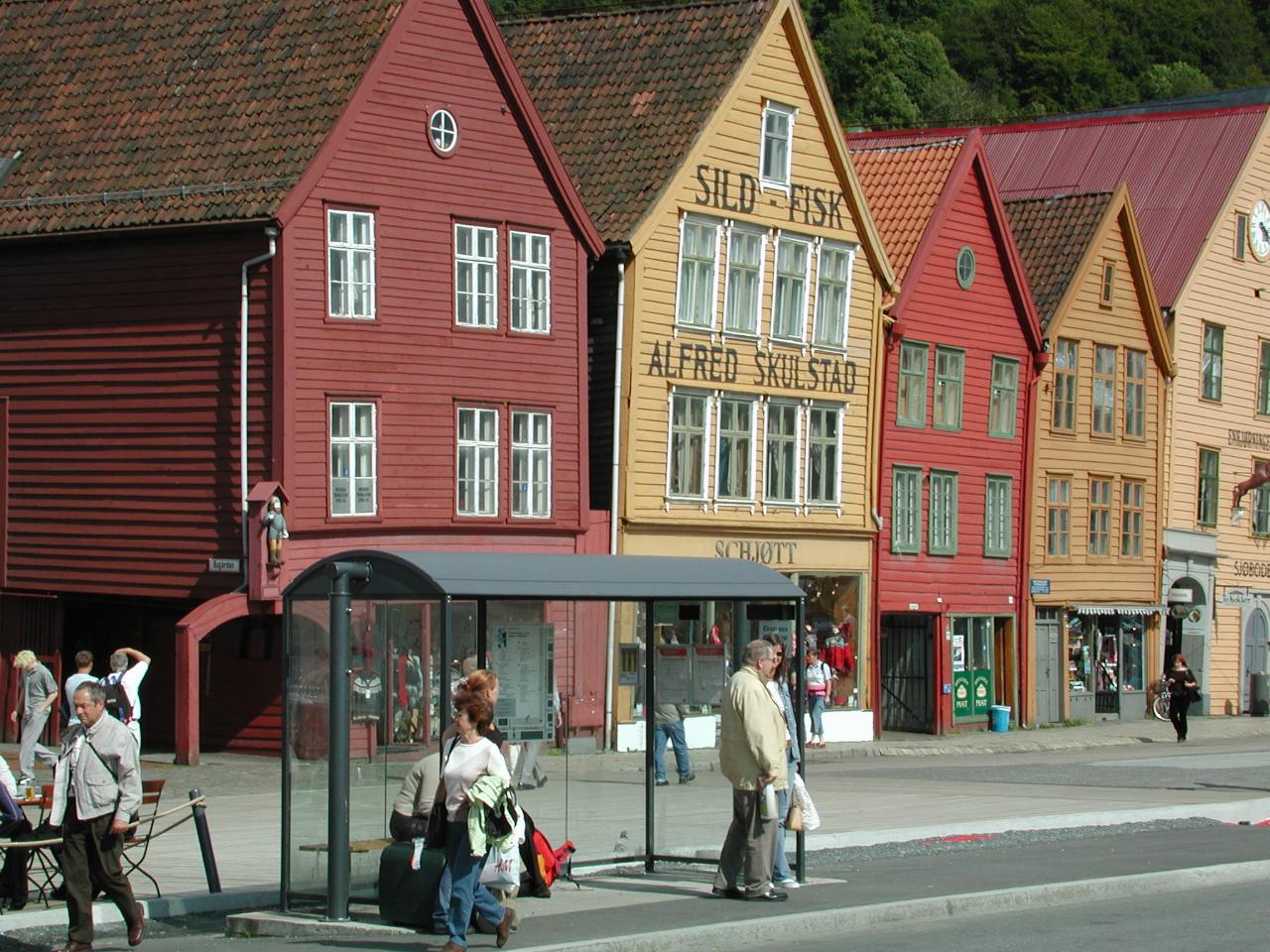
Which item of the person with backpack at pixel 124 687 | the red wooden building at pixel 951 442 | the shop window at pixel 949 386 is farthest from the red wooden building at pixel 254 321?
the shop window at pixel 949 386

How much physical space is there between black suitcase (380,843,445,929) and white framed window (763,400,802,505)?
82.9ft

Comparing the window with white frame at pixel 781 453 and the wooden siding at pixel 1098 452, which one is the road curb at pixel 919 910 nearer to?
the window with white frame at pixel 781 453

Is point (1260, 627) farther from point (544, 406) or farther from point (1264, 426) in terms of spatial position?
point (544, 406)

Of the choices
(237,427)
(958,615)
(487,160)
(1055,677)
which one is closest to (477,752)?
(237,427)

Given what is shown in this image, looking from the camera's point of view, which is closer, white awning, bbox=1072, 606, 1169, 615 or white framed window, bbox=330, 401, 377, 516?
white framed window, bbox=330, 401, 377, 516

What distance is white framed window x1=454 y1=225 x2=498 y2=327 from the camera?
32.9 meters

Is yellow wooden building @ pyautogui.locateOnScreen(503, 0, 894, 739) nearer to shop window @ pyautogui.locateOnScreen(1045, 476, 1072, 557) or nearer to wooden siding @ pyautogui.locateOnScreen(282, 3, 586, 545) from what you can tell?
wooden siding @ pyautogui.locateOnScreen(282, 3, 586, 545)

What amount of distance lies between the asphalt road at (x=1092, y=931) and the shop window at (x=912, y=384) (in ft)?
84.1

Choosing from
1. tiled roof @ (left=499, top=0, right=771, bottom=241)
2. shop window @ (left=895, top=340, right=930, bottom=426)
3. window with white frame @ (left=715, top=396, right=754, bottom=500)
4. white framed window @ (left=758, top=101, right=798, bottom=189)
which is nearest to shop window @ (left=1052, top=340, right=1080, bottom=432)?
shop window @ (left=895, top=340, right=930, bottom=426)

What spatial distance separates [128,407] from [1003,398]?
19.7 m

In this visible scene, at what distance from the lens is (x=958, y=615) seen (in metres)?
43.6

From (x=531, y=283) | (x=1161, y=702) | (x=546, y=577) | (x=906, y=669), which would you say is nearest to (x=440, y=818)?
(x=546, y=577)

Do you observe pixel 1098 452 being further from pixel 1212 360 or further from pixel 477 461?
pixel 477 461

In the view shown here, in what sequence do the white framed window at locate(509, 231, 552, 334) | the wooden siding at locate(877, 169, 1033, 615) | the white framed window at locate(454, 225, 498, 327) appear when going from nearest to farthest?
1. the white framed window at locate(454, 225, 498, 327)
2. the white framed window at locate(509, 231, 552, 334)
3. the wooden siding at locate(877, 169, 1033, 615)
